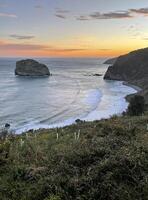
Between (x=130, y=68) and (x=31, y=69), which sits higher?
(x=130, y=68)

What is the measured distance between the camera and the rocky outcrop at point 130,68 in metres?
145

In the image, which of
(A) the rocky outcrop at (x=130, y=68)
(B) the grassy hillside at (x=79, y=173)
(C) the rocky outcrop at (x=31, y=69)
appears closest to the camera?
(B) the grassy hillside at (x=79, y=173)

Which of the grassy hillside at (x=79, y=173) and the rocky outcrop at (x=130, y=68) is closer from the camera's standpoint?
the grassy hillside at (x=79, y=173)

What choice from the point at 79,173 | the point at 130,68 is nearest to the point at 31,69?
the point at 130,68

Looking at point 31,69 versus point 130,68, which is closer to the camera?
point 130,68

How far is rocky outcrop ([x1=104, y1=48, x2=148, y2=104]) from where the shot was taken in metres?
145

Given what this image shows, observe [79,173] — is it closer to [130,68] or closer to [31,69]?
Answer: [130,68]

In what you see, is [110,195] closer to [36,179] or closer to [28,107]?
[36,179]

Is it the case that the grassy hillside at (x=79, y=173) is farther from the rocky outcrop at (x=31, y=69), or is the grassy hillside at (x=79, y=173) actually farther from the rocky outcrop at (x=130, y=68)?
the rocky outcrop at (x=31, y=69)

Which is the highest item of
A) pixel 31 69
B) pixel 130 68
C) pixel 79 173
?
pixel 79 173

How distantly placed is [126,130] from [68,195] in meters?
7.81

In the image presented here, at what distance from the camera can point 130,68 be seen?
160m

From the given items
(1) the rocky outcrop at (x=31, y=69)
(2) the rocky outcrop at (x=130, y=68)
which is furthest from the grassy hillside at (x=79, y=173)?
(1) the rocky outcrop at (x=31, y=69)

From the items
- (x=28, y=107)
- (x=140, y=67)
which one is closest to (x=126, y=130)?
(x=28, y=107)
